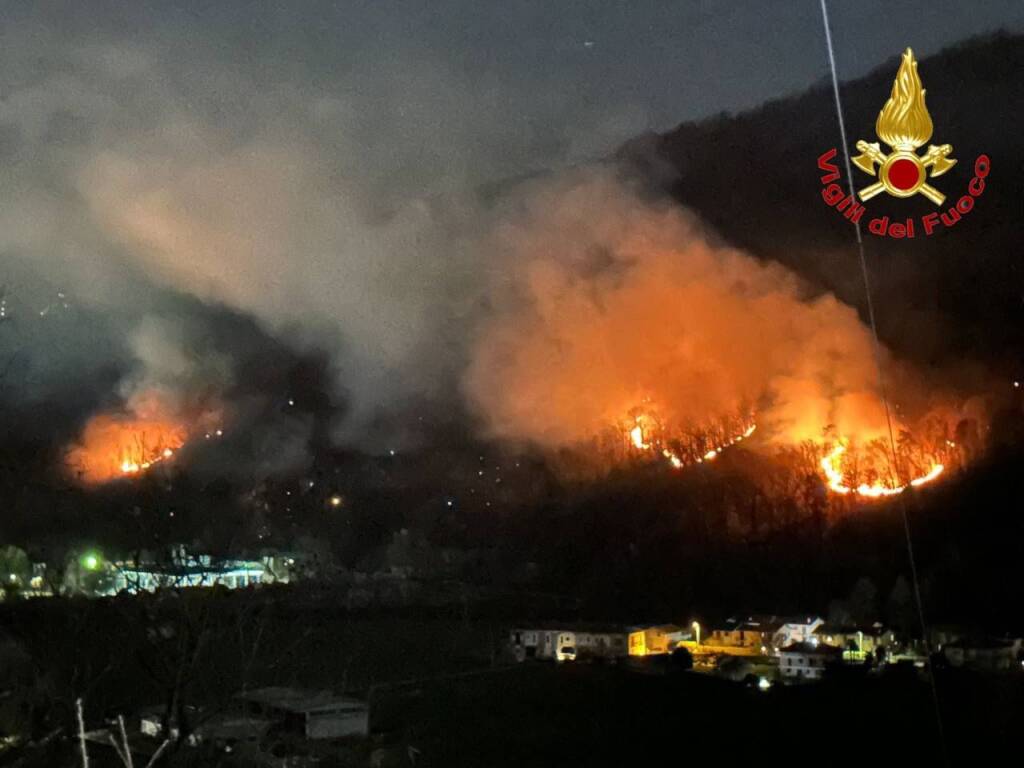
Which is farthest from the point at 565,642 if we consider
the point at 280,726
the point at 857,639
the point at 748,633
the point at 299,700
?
the point at 280,726

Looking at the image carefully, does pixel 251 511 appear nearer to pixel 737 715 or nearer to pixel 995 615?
pixel 737 715

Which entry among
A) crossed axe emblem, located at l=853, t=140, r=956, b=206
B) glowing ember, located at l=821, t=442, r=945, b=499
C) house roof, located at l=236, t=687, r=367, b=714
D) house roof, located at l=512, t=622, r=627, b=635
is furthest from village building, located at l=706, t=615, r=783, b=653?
crossed axe emblem, located at l=853, t=140, r=956, b=206

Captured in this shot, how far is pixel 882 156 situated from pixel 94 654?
356 inches

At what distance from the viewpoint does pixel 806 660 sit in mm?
15883

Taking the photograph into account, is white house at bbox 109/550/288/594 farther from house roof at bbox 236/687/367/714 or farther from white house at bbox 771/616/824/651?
white house at bbox 771/616/824/651

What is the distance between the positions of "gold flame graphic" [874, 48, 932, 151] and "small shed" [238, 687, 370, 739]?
843 cm

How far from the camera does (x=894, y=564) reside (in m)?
18.5

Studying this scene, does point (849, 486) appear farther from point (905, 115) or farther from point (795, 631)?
point (905, 115)

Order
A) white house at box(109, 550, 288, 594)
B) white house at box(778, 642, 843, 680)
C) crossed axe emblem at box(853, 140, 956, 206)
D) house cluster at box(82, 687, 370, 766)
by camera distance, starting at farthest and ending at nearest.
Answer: white house at box(778, 642, 843, 680)
crossed axe emblem at box(853, 140, 956, 206)
house cluster at box(82, 687, 370, 766)
white house at box(109, 550, 288, 594)

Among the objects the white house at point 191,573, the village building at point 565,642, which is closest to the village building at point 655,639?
the village building at point 565,642

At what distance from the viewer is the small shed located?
10812mm

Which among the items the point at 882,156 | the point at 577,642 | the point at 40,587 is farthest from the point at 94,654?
the point at 577,642

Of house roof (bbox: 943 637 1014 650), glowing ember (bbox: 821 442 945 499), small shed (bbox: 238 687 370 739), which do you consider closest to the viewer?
small shed (bbox: 238 687 370 739)

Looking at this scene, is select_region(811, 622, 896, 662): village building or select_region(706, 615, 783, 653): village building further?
select_region(706, 615, 783, 653): village building
